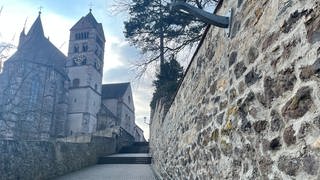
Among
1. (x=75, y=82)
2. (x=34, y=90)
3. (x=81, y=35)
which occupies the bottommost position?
(x=34, y=90)

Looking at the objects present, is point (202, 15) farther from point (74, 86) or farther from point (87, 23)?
point (87, 23)

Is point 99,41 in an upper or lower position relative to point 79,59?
upper

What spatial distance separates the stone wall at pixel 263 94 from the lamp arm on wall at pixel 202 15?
0.47 feet

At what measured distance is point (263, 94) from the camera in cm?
215

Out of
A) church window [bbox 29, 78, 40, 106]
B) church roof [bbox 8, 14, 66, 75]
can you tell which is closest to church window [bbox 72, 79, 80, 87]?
church roof [bbox 8, 14, 66, 75]

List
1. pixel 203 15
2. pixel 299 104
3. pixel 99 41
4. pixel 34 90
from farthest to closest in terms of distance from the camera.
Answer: pixel 99 41, pixel 34 90, pixel 203 15, pixel 299 104

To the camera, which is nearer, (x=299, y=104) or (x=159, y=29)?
(x=299, y=104)

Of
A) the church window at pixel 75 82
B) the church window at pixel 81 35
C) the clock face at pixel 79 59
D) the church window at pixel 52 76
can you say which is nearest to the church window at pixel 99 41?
the church window at pixel 81 35

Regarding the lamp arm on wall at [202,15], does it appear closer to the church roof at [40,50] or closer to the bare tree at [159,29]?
the bare tree at [159,29]

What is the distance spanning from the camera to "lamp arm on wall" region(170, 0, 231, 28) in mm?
2949

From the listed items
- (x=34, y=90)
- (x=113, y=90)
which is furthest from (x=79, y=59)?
(x=34, y=90)

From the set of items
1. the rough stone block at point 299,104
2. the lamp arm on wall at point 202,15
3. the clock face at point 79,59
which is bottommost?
the rough stone block at point 299,104

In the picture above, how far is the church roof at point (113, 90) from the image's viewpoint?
171 ft

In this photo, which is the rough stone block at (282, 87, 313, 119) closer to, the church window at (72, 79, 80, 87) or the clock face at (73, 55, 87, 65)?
the church window at (72, 79, 80, 87)
